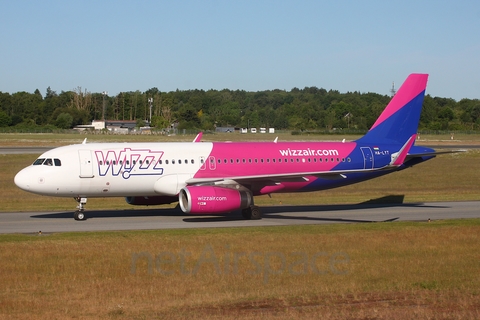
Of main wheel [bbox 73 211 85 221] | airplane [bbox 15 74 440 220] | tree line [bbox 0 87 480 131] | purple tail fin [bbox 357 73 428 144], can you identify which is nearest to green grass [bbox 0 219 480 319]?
main wheel [bbox 73 211 85 221]

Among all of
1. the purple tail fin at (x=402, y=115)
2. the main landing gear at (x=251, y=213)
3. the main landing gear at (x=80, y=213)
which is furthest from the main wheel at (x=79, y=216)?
the purple tail fin at (x=402, y=115)

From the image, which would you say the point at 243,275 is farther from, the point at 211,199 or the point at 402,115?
the point at 402,115

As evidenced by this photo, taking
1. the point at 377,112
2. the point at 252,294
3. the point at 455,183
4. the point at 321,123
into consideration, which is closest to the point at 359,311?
the point at 252,294

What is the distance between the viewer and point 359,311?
1309 cm

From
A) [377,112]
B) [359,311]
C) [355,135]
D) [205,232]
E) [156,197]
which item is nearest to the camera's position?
[359,311]

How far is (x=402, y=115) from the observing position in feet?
113

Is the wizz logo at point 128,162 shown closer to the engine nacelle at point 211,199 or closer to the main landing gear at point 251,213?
the engine nacelle at point 211,199

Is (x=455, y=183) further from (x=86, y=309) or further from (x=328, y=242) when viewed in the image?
(x=86, y=309)

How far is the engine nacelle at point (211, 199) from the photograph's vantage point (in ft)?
87.7

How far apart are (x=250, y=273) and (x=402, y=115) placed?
20434 mm

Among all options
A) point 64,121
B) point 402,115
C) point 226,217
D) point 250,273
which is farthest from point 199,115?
point 250,273

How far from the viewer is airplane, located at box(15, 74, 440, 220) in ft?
90.3

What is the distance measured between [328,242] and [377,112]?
387 ft

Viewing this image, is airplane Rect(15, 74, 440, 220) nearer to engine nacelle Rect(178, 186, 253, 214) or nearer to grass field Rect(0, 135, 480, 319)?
engine nacelle Rect(178, 186, 253, 214)
